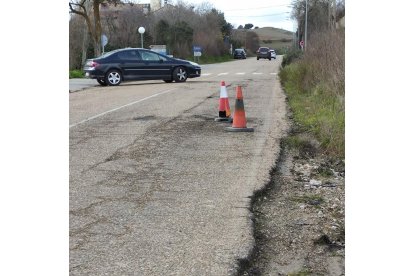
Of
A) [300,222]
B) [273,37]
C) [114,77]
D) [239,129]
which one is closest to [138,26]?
[114,77]

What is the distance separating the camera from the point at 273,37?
151000 mm

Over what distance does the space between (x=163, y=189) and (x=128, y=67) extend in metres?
16.5

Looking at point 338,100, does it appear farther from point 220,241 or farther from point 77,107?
point 220,241

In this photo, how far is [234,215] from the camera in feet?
16.9

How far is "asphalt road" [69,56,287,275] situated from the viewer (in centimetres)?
415

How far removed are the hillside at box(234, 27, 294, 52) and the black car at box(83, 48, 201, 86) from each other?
10733 cm

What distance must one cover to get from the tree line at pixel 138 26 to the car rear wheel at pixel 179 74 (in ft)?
37.6

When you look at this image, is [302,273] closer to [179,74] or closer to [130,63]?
[130,63]

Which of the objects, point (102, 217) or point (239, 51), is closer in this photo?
point (102, 217)

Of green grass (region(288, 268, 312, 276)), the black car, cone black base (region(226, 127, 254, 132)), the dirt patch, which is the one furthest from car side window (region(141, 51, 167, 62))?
green grass (region(288, 268, 312, 276))

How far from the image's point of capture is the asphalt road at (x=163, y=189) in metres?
4.15

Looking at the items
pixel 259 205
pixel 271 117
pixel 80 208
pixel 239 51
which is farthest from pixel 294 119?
pixel 239 51

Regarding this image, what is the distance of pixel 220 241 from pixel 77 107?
33.3ft

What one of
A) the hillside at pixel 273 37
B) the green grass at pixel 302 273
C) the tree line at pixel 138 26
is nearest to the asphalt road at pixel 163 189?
the green grass at pixel 302 273
